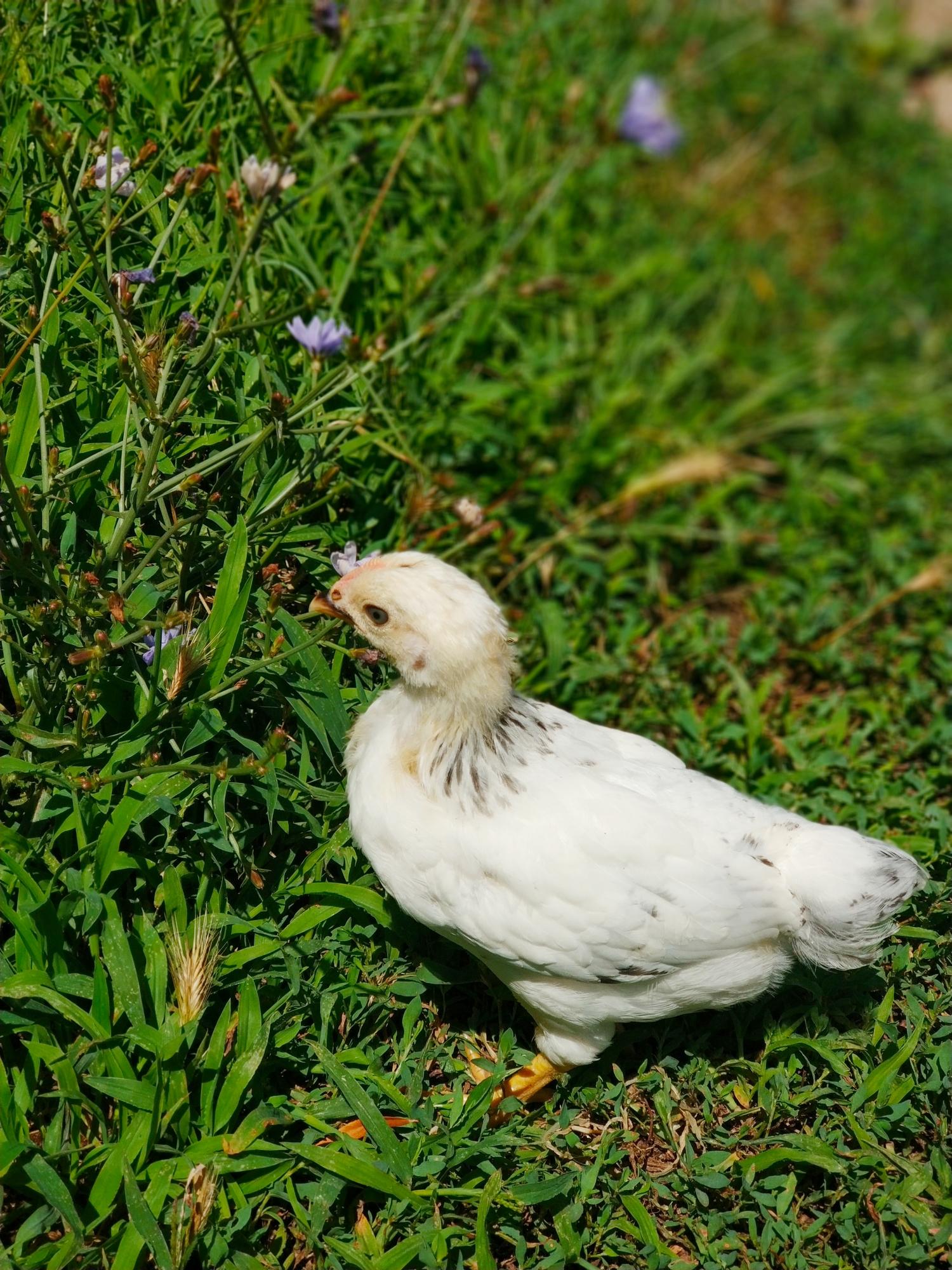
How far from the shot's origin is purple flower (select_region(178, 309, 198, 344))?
286 centimetres

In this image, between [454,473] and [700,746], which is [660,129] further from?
[700,746]

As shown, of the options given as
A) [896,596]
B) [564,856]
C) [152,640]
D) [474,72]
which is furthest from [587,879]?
[474,72]

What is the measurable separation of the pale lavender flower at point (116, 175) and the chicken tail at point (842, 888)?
2406 millimetres

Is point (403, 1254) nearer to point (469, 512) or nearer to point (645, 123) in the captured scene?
point (469, 512)

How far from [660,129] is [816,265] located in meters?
1.65

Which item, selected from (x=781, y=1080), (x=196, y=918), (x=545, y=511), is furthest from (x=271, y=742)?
(x=545, y=511)

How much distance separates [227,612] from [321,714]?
0.40 meters

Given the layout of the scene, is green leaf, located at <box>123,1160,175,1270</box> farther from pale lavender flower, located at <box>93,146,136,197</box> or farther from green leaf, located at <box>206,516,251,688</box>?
pale lavender flower, located at <box>93,146,136,197</box>

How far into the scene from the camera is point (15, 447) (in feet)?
9.28

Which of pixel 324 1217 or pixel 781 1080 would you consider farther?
pixel 781 1080

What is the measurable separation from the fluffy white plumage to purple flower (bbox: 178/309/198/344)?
2.45ft

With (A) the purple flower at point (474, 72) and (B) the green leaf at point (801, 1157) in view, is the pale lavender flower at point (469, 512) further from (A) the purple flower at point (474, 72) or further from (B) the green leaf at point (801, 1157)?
(B) the green leaf at point (801, 1157)

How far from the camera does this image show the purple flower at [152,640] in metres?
2.85

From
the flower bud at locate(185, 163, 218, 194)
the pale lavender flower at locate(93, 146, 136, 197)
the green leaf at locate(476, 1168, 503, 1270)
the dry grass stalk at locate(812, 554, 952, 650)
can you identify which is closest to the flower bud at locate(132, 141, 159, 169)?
the pale lavender flower at locate(93, 146, 136, 197)
